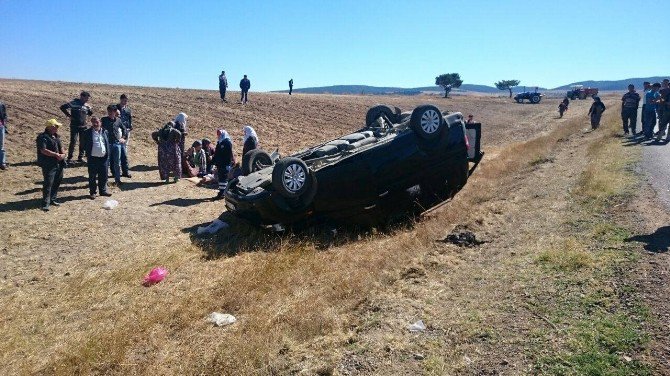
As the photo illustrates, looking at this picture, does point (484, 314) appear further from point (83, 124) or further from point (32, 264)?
point (83, 124)

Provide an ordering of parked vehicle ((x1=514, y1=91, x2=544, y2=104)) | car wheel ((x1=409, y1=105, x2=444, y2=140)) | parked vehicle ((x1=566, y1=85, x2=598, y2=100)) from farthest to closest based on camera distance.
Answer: parked vehicle ((x1=566, y1=85, x2=598, y2=100)) < parked vehicle ((x1=514, y1=91, x2=544, y2=104)) < car wheel ((x1=409, y1=105, x2=444, y2=140))

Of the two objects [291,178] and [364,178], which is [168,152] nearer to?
[291,178]

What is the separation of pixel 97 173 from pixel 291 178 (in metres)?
5.21

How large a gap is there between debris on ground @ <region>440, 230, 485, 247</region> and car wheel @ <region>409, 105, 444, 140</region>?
158 centimetres

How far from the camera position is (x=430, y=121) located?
7.36 m

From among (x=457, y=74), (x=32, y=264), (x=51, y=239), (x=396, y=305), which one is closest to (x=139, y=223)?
(x=51, y=239)

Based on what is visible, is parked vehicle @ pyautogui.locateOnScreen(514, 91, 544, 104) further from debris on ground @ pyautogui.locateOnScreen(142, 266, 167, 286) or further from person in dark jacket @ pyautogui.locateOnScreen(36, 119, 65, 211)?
debris on ground @ pyautogui.locateOnScreen(142, 266, 167, 286)

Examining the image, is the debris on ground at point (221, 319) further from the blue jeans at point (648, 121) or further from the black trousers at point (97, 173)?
the blue jeans at point (648, 121)

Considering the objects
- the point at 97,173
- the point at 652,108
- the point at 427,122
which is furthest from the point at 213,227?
the point at 652,108

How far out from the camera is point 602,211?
270 inches

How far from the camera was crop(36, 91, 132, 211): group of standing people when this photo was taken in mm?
8383

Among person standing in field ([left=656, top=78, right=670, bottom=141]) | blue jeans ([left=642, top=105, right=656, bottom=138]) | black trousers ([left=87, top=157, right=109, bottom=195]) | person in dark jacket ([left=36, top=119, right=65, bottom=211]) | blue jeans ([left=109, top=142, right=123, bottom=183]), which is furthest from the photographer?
blue jeans ([left=642, top=105, right=656, bottom=138])

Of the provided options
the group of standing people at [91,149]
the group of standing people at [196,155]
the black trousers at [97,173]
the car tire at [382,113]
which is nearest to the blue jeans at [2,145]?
the group of standing people at [91,149]

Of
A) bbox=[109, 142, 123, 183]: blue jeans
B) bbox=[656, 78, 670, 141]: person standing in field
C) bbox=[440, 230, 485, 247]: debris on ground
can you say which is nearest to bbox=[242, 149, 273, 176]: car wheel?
bbox=[109, 142, 123, 183]: blue jeans
